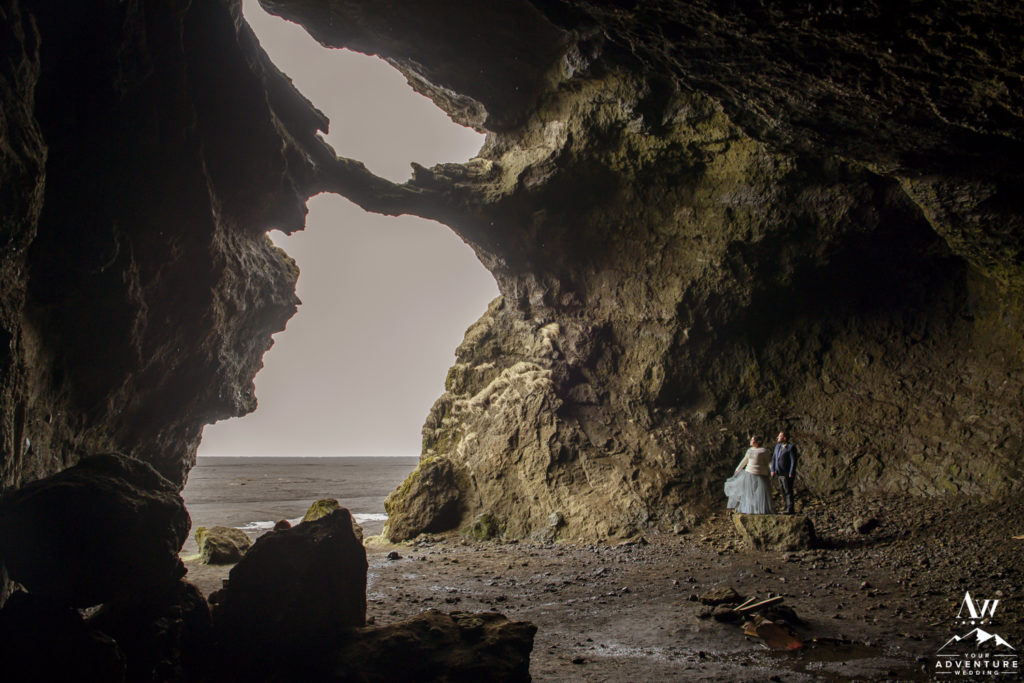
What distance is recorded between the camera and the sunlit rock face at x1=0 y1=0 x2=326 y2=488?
13.7 ft

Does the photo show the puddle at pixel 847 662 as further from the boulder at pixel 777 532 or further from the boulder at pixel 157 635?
the boulder at pixel 157 635

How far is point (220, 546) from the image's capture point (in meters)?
9.95

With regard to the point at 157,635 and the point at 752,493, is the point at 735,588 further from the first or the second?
the point at 157,635

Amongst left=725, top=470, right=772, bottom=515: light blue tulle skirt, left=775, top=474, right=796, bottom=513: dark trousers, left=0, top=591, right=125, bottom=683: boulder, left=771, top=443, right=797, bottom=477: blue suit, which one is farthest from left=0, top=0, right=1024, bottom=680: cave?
left=771, top=443, right=797, bottom=477: blue suit

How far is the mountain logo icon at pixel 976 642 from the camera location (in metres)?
4.60

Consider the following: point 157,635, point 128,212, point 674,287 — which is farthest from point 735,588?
point 128,212

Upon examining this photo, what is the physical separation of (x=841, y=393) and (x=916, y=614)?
19.9 feet

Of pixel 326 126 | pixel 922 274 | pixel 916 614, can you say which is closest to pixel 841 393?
pixel 922 274

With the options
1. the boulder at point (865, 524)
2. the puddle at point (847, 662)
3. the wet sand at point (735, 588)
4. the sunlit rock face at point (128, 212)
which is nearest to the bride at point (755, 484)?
the wet sand at point (735, 588)

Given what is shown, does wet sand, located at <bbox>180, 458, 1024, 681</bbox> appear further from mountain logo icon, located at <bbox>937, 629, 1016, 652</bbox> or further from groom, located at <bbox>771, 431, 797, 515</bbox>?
groom, located at <bbox>771, 431, 797, 515</bbox>

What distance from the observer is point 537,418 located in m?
12.9

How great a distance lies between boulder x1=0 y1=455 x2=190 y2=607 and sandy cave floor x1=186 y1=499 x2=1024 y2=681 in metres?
2.87

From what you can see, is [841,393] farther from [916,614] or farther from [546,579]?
[546,579]

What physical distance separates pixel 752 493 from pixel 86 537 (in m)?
9.69
